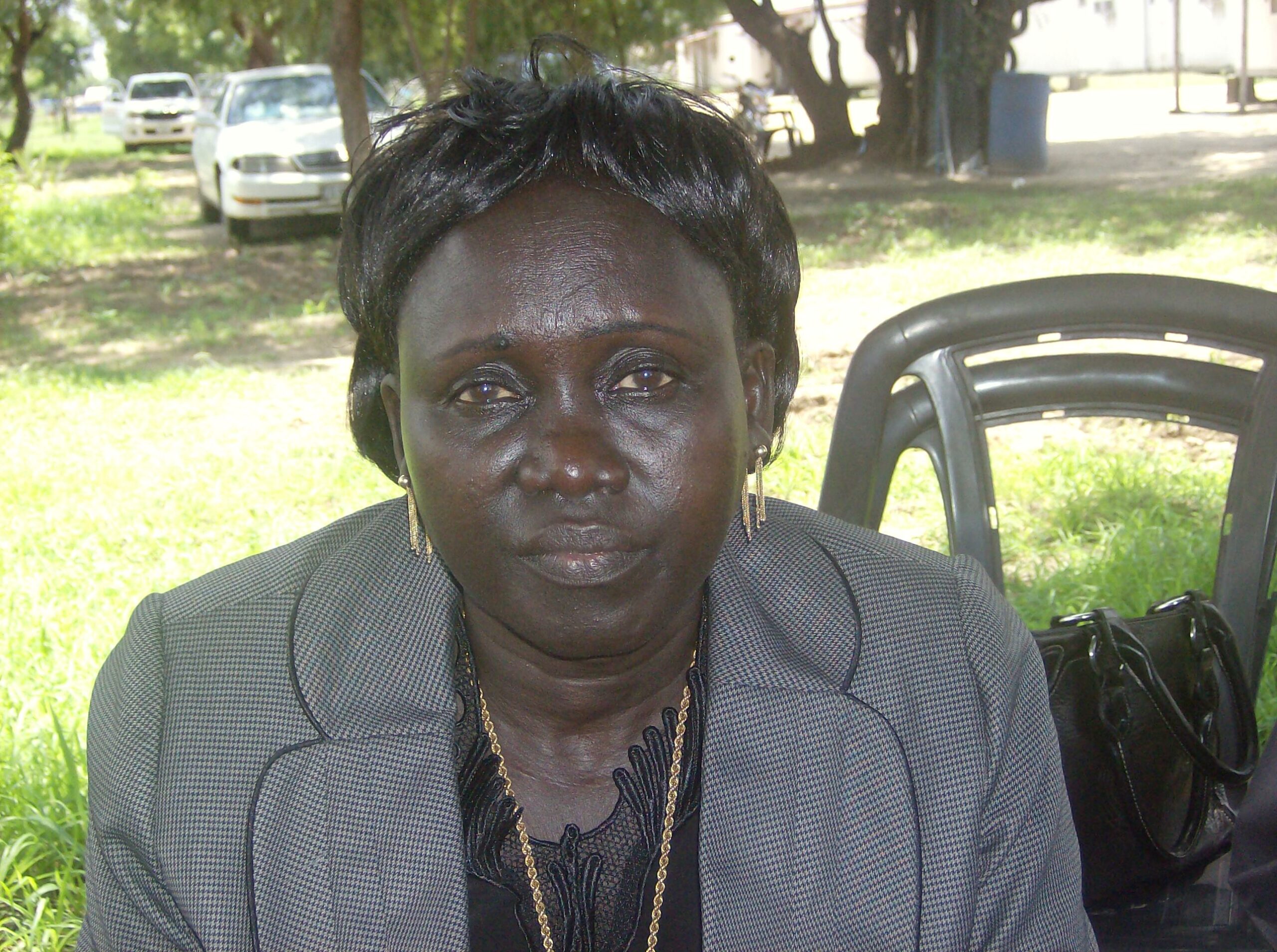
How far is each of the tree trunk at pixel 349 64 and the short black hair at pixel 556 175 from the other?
5620 mm

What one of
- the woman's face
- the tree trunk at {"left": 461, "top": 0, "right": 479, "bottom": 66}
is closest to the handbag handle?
the woman's face

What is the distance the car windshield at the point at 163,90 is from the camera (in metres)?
32.6

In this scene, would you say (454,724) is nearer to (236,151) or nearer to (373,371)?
(373,371)

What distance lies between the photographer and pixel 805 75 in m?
13.2

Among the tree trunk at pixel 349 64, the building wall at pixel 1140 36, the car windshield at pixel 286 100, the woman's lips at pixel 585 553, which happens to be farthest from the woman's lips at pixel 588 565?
the car windshield at pixel 286 100

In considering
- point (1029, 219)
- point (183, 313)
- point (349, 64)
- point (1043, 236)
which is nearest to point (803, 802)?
point (349, 64)

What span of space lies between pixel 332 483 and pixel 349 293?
344 centimetres

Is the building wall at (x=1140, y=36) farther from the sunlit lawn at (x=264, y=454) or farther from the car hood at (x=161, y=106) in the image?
the car hood at (x=161, y=106)

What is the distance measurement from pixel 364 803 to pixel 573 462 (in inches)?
17.6

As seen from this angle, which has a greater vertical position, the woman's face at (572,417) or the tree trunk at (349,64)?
the tree trunk at (349,64)

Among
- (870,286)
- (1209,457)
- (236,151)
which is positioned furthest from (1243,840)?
(236,151)

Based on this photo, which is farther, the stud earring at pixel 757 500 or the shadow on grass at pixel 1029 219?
the shadow on grass at pixel 1029 219

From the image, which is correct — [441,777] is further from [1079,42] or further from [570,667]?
[1079,42]

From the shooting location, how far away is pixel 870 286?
765 cm
